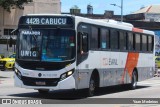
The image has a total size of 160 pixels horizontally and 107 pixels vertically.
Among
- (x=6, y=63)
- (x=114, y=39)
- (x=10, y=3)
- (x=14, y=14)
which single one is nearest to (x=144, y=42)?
(x=114, y=39)

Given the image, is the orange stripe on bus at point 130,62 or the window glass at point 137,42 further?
the window glass at point 137,42

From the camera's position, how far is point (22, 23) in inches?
738

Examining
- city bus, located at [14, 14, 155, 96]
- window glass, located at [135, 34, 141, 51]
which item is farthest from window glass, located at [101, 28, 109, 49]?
window glass, located at [135, 34, 141, 51]

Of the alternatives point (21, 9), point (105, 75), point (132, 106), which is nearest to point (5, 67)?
point (21, 9)

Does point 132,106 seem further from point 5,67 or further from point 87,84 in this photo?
point 5,67

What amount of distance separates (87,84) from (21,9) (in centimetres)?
5336

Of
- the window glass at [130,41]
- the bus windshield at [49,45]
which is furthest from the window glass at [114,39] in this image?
the bus windshield at [49,45]

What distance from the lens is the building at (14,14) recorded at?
7138 centimetres

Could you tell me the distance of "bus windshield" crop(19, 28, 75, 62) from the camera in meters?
17.9

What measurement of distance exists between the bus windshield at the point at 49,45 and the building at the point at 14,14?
52.1m

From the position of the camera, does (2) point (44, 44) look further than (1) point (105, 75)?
No

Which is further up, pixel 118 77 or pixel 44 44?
pixel 44 44

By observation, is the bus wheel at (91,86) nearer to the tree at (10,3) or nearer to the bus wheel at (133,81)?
the bus wheel at (133,81)

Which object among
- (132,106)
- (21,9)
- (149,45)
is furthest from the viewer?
(21,9)
